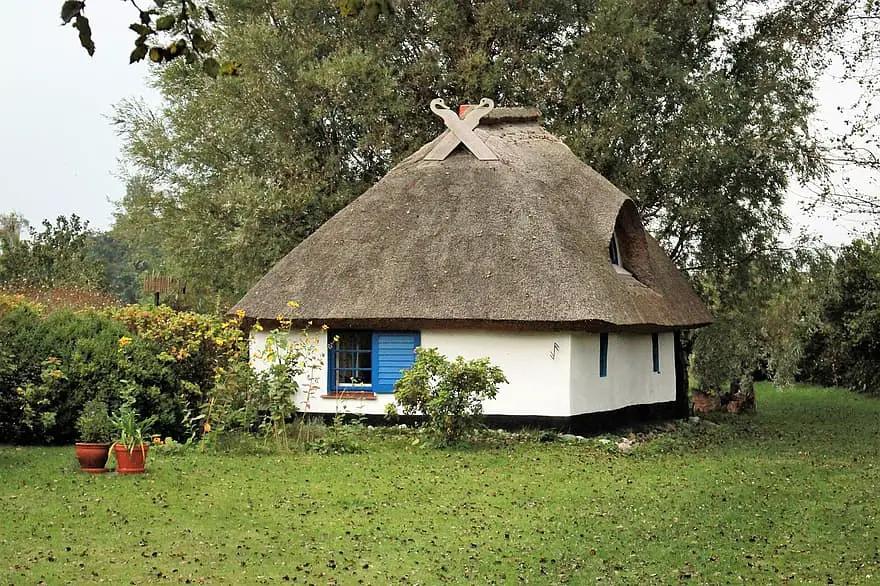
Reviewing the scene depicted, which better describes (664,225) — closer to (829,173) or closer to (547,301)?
(829,173)

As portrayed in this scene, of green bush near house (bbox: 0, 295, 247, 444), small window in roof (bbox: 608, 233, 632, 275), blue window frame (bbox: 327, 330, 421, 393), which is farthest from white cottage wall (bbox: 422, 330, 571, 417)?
green bush near house (bbox: 0, 295, 247, 444)

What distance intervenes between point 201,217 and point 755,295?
12818 mm

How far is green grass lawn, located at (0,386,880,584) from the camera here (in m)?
9.14

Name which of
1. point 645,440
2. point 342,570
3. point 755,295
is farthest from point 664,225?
point 342,570

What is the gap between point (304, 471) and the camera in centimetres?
1407

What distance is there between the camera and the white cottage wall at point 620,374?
19281mm

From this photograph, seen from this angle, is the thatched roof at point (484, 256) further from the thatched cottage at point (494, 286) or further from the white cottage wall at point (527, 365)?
the white cottage wall at point (527, 365)

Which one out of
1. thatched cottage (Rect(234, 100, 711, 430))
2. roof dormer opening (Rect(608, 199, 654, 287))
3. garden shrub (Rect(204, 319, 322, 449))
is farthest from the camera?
roof dormer opening (Rect(608, 199, 654, 287))

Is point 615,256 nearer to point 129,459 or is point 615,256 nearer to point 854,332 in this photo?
point 129,459

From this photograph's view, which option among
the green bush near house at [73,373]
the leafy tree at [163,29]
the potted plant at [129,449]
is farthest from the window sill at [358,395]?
the leafy tree at [163,29]

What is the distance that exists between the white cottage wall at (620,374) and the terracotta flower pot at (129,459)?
312 inches

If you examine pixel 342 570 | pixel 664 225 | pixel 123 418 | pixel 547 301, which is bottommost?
pixel 342 570

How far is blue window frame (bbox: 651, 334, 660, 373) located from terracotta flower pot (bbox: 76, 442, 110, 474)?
12804 mm

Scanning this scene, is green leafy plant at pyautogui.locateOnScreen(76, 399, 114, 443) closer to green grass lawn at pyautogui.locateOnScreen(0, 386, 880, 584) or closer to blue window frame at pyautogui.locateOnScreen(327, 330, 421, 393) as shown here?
green grass lawn at pyautogui.locateOnScreen(0, 386, 880, 584)
